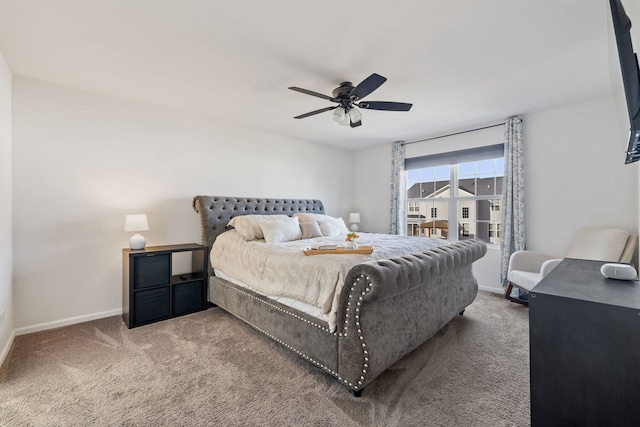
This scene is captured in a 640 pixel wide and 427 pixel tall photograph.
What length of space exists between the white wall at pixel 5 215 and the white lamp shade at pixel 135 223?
0.89 meters

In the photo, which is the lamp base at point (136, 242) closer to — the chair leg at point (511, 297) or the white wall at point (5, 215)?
the white wall at point (5, 215)

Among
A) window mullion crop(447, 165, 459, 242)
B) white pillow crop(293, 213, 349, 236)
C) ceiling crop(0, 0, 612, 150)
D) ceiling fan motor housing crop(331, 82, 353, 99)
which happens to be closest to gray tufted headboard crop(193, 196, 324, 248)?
white pillow crop(293, 213, 349, 236)

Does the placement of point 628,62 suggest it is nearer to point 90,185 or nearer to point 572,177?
point 572,177

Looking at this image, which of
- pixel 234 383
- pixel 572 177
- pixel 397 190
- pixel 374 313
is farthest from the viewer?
pixel 397 190

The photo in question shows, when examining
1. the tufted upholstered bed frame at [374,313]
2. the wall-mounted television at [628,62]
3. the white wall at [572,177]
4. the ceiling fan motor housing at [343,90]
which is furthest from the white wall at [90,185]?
the white wall at [572,177]

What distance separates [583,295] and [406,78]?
93.5 inches

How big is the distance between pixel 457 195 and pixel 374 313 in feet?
12.1

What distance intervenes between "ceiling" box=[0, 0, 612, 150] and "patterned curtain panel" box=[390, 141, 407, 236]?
5.78 ft

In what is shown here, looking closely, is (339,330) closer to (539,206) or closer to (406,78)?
(406,78)

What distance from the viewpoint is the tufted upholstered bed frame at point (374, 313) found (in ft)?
5.93

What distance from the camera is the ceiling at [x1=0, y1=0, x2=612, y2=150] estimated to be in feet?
6.06

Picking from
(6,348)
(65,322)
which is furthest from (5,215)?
(65,322)

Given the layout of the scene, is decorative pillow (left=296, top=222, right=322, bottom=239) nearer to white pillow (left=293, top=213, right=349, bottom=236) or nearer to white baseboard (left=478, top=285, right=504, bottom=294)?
white pillow (left=293, top=213, right=349, bottom=236)

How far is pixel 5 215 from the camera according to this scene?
244 cm
